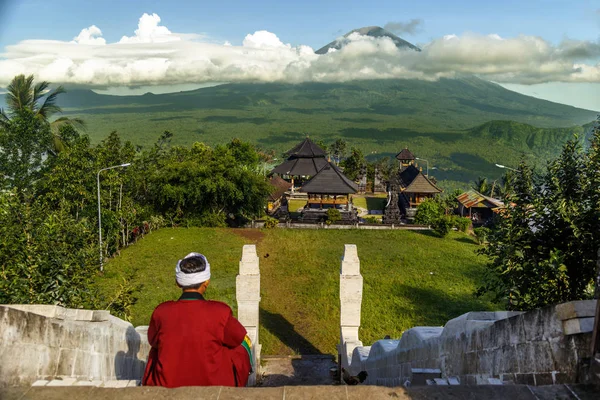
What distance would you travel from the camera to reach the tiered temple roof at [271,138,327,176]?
142ft

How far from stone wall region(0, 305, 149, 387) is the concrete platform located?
471 mm

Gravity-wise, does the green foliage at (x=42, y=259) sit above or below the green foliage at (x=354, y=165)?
above

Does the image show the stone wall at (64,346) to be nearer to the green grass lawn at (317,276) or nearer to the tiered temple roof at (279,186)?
the green grass lawn at (317,276)

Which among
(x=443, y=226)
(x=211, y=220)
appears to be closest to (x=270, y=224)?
(x=211, y=220)

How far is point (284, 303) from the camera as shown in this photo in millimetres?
17188

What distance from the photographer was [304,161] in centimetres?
4425

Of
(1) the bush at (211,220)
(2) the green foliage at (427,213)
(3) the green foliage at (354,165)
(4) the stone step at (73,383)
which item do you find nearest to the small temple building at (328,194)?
(2) the green foliage at (427,213)

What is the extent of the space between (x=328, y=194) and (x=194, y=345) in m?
30.7

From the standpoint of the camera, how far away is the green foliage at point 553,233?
18.5 ft

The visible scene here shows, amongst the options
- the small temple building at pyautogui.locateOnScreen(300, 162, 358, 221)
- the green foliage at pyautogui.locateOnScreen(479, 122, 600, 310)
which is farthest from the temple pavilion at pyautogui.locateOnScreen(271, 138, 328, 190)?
the green foliage at pyautogui.locateOnScreen(479, 122, 600, 310)

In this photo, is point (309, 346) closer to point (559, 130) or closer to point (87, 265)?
point (87, 265)

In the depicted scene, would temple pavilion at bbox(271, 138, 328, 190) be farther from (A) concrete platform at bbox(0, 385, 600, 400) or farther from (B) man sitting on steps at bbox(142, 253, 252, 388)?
(A) concrete platform at bbox(0, 385, 600, 400)

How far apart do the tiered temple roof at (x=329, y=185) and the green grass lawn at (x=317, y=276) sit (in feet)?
16.9

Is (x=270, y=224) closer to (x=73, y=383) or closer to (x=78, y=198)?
(x=78, y=198)
